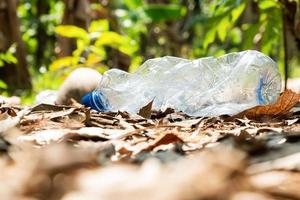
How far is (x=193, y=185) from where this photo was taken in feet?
2.85

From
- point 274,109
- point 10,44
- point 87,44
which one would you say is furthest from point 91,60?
point 274,109

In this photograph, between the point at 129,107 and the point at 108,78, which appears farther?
the point at 108,78

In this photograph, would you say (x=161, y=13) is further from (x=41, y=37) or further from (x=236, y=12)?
(x=236, y=12)

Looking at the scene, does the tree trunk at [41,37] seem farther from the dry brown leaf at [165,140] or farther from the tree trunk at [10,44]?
the dry brown leaf at [165,140]

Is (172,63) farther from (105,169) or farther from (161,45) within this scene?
(161,45)

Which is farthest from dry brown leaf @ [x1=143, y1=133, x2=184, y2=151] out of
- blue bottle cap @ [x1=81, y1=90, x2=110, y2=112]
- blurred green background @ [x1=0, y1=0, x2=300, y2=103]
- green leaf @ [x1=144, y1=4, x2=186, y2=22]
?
green leaf @ [x1=144, y1=4, x2=186, y2=22]

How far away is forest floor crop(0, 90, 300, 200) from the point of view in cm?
89

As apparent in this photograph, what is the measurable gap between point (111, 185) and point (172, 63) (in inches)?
84.7

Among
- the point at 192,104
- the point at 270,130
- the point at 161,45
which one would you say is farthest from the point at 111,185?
the point at 161,45

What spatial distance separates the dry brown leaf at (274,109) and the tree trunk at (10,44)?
14.0ft

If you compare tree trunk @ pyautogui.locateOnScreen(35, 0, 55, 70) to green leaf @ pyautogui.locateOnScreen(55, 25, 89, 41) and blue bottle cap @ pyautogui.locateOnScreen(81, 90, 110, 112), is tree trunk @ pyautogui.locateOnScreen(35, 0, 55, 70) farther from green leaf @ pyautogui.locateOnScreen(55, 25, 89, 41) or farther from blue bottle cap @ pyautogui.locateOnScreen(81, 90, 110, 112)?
blue bottle cap @ pyautogui.locateOnScreen(81, 90, 110, 112)

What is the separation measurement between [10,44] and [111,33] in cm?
189

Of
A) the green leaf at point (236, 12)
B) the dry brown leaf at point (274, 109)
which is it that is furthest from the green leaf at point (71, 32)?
the dry brown leaf at point (274, 109)

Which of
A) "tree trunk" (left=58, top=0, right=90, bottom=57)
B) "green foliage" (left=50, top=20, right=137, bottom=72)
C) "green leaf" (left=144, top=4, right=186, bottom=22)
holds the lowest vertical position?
"green foliage" (left=50, top=20, right=137, bottom=72)
